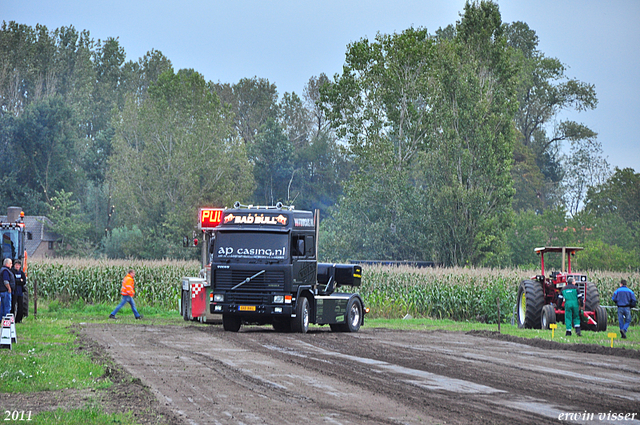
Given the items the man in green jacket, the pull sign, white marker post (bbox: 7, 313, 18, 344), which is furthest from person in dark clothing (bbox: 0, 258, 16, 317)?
the man in green jacket

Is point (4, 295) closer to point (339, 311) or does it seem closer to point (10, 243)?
point (10, 243)

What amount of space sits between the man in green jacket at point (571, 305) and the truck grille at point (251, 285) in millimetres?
8377

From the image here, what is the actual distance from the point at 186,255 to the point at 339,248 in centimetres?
1489

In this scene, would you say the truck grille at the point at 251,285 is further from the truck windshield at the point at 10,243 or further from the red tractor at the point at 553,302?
the red tractor at the point at 553,302

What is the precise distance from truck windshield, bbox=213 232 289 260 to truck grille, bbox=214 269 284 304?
45 cm

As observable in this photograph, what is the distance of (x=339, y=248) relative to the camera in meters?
57.1

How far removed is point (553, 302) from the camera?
2850cm

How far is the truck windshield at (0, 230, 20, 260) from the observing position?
28.8 m

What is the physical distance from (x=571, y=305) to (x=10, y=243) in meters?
18.8

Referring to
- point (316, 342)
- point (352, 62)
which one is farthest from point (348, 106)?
point (316, 342)

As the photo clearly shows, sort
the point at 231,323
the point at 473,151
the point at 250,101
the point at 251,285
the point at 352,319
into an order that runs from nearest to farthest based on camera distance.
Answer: the point at 251,285
the point at 231,323
the point at 352,319
the point at 473,151
the point at 250,101

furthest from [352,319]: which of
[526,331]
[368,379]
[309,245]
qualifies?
[368,379]

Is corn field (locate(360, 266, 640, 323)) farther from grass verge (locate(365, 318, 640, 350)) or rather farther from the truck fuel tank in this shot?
the truck fuel tank

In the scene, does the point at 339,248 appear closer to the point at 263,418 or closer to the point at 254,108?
the point at 254,108
